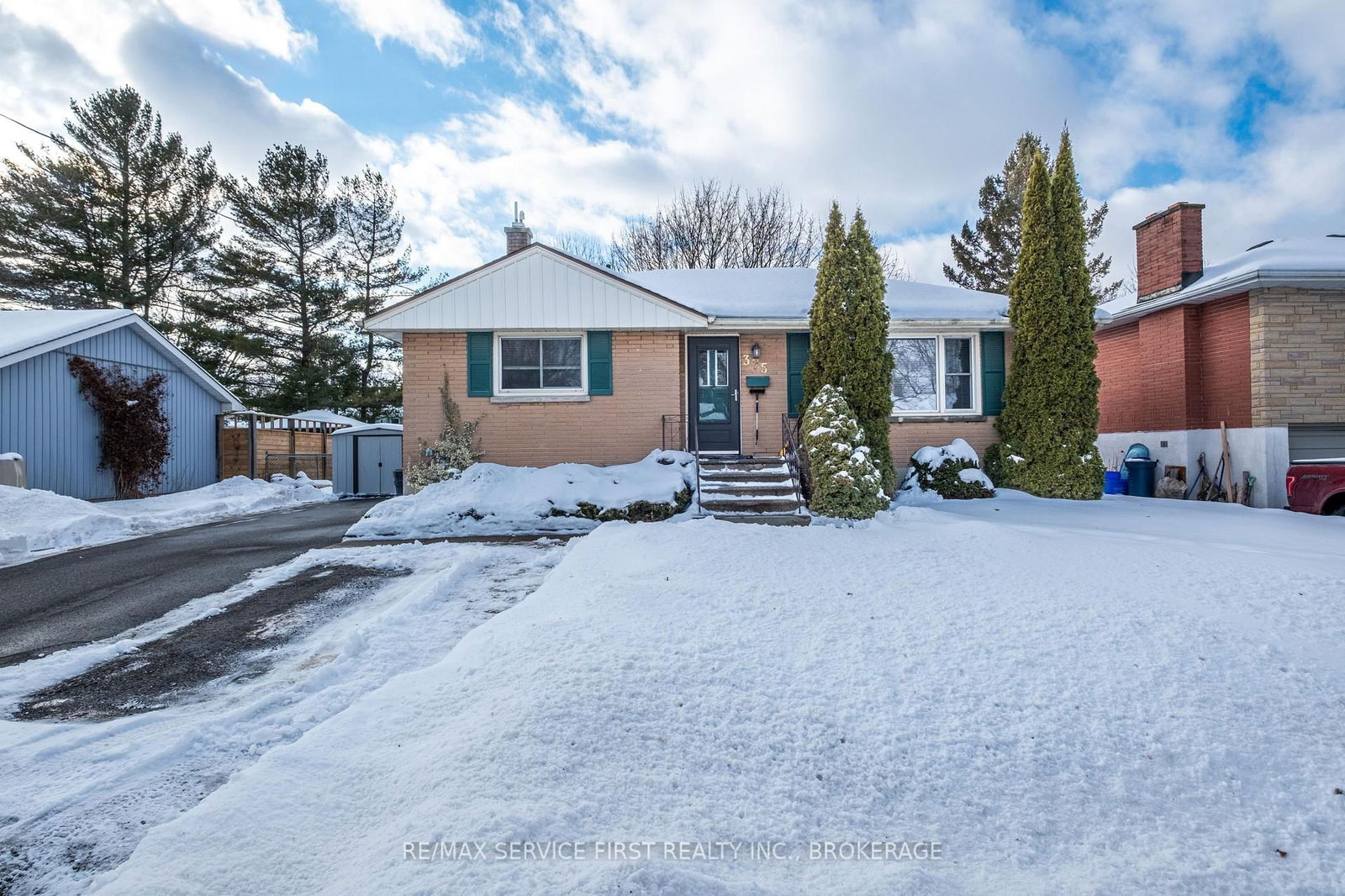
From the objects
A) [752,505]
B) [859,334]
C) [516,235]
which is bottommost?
[752,505]

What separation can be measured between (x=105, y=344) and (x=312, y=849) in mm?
17239

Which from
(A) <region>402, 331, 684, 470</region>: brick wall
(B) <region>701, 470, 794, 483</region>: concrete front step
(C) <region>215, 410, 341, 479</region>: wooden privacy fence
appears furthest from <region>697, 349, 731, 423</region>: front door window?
(C) <region>215, 410, 341, 479</region>: wooden privacy fence

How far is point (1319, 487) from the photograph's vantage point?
302 inches

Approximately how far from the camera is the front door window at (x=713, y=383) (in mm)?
10875

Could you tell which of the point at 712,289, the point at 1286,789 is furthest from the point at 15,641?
the point at 712,289

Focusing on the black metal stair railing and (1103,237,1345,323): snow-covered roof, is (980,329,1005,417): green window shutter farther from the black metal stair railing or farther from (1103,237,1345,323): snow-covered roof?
the black metal stair railing

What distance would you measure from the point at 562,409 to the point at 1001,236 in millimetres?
21144

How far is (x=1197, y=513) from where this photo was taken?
8156 millimetres

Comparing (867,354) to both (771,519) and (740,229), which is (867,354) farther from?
(740,229)

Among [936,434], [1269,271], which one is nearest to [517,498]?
[936,434]

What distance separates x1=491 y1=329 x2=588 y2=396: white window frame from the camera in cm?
1037

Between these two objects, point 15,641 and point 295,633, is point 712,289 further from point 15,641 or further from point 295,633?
point 15,641

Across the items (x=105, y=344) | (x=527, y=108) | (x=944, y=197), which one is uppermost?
(x=944, y=197)

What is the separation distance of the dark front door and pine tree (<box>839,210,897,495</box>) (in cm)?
212
